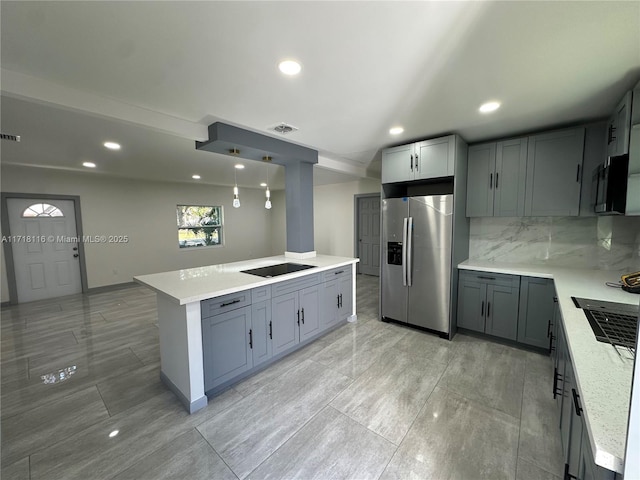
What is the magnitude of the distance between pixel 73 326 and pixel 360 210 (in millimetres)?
5625

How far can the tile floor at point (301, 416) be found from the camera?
5.10 feet

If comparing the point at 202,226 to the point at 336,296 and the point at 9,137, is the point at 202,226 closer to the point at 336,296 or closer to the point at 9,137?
the point at 9,137

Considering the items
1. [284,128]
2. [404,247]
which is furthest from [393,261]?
[284,128]

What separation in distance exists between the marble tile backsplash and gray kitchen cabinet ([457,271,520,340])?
59 centimetres

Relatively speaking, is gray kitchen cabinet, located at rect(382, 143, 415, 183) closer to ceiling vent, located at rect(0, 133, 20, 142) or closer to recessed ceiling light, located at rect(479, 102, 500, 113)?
recessed ceiling light, located at rect(479, 102, 500, 113)

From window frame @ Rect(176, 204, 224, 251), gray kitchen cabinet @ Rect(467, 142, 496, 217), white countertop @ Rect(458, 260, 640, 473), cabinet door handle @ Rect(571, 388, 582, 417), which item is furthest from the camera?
window frame @ Rect(176, 204, 224, 251)

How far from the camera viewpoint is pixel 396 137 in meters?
3.07

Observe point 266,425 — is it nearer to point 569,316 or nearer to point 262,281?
point 262,281

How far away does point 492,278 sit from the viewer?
2951mm

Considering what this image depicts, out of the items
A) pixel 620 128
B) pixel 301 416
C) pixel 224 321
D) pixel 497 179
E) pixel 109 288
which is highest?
pixel 620 128

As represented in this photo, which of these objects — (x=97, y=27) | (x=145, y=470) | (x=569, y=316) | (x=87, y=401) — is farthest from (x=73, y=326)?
(x=569, y=316)

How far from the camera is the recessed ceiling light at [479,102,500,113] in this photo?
7.16 feet

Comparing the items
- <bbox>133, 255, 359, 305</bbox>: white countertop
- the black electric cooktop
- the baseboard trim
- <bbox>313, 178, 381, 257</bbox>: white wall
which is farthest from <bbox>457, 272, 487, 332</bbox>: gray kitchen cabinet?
the baseboard trim

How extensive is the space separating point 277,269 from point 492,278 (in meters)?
2.48
